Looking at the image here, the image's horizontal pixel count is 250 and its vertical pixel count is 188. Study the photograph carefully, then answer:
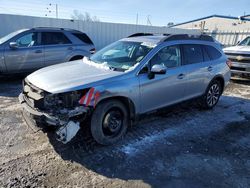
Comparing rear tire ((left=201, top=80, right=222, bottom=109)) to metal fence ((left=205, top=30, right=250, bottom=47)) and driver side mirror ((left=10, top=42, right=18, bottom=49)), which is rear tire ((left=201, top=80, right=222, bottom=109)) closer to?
driver side mirror ((left=10, top=42, right=18, bottom=49))

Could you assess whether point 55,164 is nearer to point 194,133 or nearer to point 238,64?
point 194,133

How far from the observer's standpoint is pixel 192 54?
5.34 metres

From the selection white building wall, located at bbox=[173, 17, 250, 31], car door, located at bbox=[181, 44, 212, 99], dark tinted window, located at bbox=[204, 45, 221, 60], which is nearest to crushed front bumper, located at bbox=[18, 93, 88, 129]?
car door, located at bbox=[181, 44, 212, 99]

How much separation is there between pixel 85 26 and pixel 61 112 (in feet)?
35.2

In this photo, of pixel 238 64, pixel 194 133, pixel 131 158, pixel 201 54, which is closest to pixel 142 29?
pixel 238 64

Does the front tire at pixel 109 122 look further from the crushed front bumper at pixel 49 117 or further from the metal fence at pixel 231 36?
the metal fence at pixel 231 36

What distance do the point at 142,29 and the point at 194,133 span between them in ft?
40.1

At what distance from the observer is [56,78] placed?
3.88 metres

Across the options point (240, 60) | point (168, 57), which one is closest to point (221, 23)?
point (240, 60)

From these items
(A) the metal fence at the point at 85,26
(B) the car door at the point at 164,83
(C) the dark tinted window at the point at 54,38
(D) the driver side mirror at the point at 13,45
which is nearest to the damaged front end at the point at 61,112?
(B) the car door at the point at 164,83

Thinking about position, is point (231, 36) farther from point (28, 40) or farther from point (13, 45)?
point (13, 45)

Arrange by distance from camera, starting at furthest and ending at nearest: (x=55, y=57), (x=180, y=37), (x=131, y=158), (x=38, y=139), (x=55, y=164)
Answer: (x=55, y=57)
(x=180, y=37)
(x=38, y=139)
(x=131, y=158)
(x=55, y=164)

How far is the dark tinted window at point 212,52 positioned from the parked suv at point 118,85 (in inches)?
2.2

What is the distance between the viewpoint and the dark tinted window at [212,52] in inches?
230
